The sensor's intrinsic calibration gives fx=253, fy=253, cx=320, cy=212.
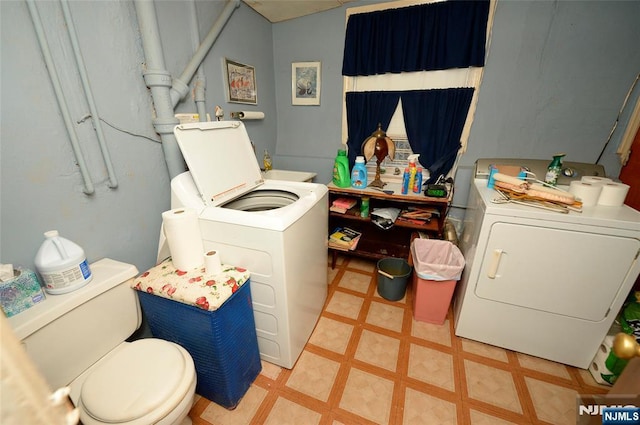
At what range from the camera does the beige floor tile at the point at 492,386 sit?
1354 mm

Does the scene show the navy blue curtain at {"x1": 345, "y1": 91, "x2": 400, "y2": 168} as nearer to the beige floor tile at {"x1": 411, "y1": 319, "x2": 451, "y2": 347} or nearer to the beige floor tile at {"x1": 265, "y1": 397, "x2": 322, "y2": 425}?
the beige floor tile at {"x1": 411, "y1": 319, "x2": 451, "y2": 347}

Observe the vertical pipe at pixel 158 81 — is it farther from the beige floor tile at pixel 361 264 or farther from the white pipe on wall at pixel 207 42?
the beige floor tile at pixel 361 264

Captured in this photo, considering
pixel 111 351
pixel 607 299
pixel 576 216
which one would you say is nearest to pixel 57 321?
pixel 111 351

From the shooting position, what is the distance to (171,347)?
3.71 feet

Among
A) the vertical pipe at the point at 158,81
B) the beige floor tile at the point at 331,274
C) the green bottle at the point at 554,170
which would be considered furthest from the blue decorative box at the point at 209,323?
the green bottle at the point at 554,170

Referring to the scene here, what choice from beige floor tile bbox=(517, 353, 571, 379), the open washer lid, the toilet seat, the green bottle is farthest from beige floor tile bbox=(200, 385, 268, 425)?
the green bottle

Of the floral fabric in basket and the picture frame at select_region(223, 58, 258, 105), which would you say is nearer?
the floral fabric in basket

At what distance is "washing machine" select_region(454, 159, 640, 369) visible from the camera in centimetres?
129

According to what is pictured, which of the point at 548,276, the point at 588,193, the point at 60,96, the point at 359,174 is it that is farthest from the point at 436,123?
the point at 60,96

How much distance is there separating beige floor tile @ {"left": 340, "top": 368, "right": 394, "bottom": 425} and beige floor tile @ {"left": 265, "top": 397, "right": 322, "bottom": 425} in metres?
0.17

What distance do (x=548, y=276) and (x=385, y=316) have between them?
1034 millimetres

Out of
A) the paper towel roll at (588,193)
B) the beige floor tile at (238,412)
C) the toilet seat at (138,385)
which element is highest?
the paper towel roll at (588,193)

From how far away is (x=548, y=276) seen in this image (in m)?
1.42

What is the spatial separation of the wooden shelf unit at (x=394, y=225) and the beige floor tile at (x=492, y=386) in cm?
91
